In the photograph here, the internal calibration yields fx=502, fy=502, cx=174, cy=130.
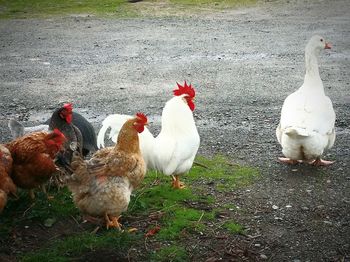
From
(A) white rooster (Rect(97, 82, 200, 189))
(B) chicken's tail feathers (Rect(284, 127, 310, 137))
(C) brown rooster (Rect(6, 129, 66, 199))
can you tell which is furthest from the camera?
(B) chicken's tail feathers (Rect(284, 127, 310, 137))

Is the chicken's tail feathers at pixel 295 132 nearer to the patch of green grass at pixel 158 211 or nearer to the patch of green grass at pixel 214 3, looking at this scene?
the patch of green grass at pixel 158 211

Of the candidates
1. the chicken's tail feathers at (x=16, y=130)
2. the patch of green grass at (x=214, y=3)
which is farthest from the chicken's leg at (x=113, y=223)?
the patch of green grass at (x=214, y=3)

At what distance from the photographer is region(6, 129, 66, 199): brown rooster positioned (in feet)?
17.1

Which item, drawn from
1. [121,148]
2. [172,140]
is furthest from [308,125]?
[121,148]

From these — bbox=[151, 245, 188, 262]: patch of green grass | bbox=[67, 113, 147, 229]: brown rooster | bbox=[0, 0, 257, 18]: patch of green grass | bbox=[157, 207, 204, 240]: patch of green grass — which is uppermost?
bbox=[0, 0, 257, 18]: patch of green grass

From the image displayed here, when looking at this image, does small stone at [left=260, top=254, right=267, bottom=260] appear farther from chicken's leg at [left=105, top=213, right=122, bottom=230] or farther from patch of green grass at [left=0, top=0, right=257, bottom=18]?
patch of green grass at [left=0, top=0, right=257, bottom=18]

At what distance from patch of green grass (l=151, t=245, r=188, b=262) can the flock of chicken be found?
1.85 ft

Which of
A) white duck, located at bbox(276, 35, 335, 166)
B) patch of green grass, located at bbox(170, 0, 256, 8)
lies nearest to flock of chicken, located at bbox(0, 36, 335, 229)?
white duck, located at bbox(276, 35, 335, 166)

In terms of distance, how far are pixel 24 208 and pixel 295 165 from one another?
3.44 metres

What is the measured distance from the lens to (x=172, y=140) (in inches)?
227

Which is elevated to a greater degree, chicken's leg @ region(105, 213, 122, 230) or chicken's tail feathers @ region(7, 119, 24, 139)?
chicken's tail feathers @ region(7, 119, 24, 139)

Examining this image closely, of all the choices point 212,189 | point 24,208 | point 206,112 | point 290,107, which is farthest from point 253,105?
point 24,208

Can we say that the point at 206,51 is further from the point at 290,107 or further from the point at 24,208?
the point at 24,208

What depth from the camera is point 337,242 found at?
4.91 meters
